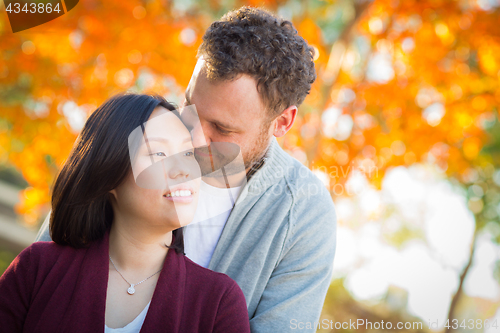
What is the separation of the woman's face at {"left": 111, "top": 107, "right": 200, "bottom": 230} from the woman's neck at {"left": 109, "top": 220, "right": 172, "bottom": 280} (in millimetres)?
75

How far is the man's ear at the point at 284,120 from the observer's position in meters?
2.34

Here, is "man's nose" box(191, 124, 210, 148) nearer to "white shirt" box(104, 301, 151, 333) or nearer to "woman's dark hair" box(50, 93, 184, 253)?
"woman's dark hair" box(50, 93, 184, 253)

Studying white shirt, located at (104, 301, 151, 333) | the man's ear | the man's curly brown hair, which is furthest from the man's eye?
white shirt, located at (104, 301, 151, 333)

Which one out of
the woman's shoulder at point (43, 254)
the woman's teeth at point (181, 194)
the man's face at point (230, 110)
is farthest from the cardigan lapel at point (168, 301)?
the man's face at point (230, 110)

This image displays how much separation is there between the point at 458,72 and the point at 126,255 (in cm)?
444

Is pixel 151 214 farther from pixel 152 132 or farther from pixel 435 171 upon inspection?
pixel 435 171

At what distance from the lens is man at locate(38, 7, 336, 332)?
1.99 meters

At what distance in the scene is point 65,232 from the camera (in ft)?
5.32

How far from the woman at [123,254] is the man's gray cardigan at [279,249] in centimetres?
41

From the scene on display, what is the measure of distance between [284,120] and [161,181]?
3.67ft

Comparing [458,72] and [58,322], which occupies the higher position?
[458,72]

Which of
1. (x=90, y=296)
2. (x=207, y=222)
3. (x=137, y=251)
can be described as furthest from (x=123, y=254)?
(x=207, y=222)

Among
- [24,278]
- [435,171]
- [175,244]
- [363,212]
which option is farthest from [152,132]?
[435,171]

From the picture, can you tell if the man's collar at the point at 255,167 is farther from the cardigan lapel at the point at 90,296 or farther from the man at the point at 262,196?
the cardigan lapel at the point at 90,296
